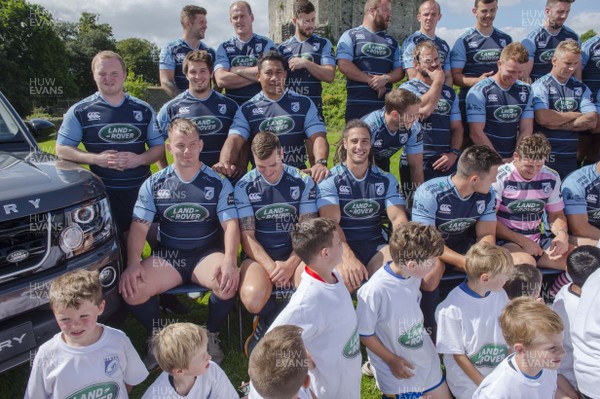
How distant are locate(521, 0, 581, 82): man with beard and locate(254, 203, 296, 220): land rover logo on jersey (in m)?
4.15

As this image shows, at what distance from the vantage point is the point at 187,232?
4.41 meters

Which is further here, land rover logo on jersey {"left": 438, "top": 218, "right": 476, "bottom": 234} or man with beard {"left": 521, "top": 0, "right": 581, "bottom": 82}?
man with beard {"left": 521, "top": 0, "right": 581, "bottom": 82}

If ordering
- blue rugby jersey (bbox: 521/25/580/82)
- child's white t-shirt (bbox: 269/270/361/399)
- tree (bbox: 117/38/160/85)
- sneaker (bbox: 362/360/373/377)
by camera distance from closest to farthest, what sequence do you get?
child's white t-shirt (bbox: 269/270/361/399)
sneaker (bbox: 362/360/373/377)
blue rugby jersey (bbox: 521/25/580/82)
tree (bbox: 117/38/160/85)

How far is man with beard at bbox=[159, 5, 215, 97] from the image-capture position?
6.38 metres

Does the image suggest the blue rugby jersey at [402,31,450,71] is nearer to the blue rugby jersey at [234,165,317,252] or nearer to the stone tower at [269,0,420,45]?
the blue rugby jersey at [234,165,317,252]

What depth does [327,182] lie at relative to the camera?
4668 mm

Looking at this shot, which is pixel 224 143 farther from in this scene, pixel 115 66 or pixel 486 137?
pixel 486 137

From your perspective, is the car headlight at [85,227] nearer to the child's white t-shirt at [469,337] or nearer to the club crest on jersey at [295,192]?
the club crest on jersey at [295,192]

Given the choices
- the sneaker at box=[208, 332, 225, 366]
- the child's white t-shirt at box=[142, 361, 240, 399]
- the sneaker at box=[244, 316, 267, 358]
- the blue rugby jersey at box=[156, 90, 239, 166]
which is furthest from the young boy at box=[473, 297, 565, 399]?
the blue rugby jersey at box=[156, 90, 239, 166]

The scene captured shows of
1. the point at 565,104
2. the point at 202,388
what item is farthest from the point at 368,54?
the point at 202,388

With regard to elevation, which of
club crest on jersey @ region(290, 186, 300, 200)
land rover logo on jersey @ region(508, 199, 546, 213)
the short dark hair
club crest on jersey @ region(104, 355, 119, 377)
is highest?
club crest on jersey @ region(290, 186, 300, 200)

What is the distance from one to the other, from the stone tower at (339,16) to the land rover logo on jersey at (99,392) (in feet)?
184

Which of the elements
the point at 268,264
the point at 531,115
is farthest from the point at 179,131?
the point at 531,115

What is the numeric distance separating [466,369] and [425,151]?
316 cm
